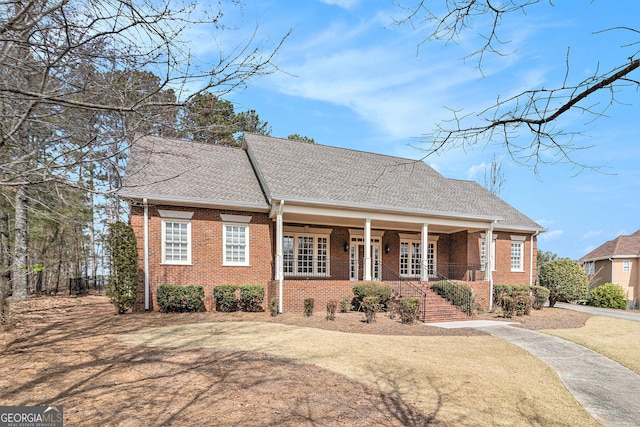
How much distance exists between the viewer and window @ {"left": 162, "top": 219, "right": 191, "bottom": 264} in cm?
1301

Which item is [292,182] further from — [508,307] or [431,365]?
[508,307]

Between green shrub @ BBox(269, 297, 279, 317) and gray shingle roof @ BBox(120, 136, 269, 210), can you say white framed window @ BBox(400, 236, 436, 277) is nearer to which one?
green shrub @ BBox(269, 297, 279, 317)

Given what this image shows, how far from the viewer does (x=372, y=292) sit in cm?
1366

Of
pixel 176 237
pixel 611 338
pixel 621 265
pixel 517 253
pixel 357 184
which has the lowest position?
pixel 611 338

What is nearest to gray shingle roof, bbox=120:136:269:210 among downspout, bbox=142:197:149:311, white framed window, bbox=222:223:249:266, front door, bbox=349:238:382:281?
downspout, bbox=142:197:149:311

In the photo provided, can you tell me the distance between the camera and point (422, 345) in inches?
359

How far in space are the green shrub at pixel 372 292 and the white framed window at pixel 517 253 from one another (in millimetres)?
9878

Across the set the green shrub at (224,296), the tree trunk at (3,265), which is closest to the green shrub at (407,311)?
the green shrub at (224,296)

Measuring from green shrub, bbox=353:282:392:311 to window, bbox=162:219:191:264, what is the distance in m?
6.56

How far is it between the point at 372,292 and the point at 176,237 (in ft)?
25.1

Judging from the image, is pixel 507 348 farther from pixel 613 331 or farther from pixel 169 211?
pixel 169 211

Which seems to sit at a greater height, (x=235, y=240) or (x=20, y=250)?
(x=235, y=240)

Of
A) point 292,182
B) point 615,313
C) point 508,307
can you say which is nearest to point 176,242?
point 292,182

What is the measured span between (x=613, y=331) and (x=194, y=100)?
15930 millimetres
